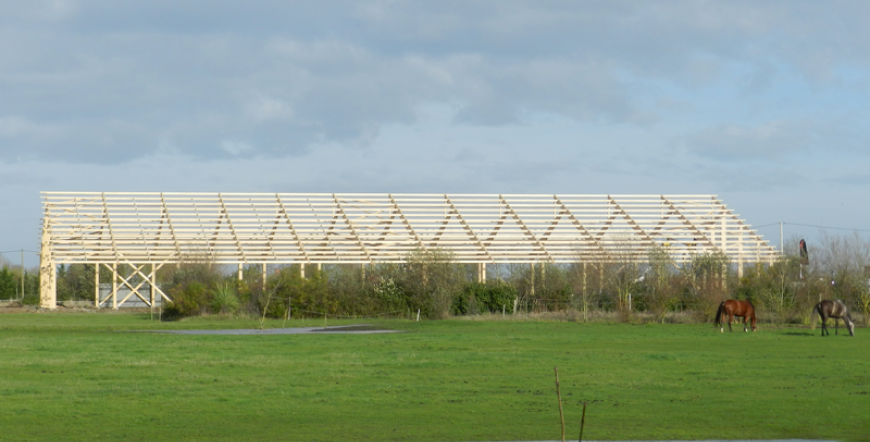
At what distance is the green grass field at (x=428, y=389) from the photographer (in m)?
12.5

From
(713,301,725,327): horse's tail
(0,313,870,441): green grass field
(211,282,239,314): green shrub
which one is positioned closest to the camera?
(0,313,870,441): green grass field

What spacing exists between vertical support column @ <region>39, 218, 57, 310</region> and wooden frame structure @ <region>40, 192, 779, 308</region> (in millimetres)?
77

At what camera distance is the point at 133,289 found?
56.7 metres

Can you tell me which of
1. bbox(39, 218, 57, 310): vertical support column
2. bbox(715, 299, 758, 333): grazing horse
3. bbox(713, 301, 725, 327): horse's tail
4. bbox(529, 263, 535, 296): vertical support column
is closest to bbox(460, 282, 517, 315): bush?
bbox(529, 263, 535, 296): vertical support column

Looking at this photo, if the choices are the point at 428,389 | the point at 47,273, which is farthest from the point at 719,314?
the point at 47,273

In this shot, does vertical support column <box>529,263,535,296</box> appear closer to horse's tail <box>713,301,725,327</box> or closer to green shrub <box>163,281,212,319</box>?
green shrub <box>163,281,212,319</box>

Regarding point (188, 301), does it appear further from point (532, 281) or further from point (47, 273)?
point (532, 281)

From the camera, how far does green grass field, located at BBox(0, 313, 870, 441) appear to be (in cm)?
1245

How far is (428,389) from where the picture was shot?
16625mm

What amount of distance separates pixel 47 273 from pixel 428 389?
46908mm

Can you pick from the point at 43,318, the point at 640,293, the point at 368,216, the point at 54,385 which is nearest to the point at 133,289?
the point at 43,318

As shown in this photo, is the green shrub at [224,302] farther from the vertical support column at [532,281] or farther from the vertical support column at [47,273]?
the vertical support column at [532,281]

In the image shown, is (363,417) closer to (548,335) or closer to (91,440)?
(91,440)

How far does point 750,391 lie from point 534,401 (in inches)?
149
